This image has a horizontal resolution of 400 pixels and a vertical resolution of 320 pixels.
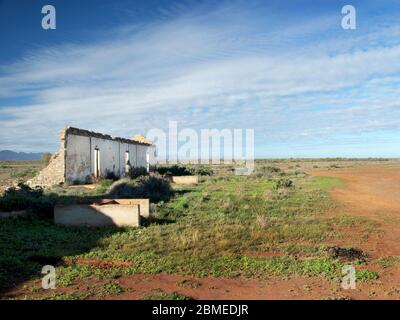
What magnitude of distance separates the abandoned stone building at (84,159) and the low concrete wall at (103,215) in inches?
429

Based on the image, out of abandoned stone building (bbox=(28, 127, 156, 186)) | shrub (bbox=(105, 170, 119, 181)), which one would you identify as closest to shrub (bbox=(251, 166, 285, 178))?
abandoned stone building (bbox=(28, 127, 156, 186))

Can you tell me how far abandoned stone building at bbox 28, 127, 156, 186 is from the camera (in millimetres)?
23234

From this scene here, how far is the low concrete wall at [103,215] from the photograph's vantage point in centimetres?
1240

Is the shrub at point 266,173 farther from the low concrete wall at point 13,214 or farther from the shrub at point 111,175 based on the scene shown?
the low concrete wall at point 13,214

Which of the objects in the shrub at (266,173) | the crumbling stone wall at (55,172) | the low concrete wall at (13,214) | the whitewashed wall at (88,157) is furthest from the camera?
the shrub at (266,173)

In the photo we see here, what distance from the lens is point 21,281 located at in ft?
24.8

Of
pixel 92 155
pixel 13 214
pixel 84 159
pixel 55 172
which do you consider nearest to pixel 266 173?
pixel 92 155

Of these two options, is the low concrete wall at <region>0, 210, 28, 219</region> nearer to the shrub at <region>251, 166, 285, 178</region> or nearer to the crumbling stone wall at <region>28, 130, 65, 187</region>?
the crumbling stone wall at <region>28, 130, 65, 187</region>

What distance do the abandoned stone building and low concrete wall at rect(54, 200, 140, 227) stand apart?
10900 mm

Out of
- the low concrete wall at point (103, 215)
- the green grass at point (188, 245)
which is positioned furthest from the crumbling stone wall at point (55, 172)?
the low concrete wall at point (103, 215)

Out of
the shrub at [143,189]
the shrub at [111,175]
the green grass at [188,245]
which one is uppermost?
the shrub at [111,175]

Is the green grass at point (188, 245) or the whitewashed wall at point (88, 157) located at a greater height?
the whitewashed wall at point (88, 157)

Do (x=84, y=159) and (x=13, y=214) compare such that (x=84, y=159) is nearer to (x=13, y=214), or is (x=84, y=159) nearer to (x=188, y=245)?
(x=13, y=214)

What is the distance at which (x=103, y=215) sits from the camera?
12.5m
